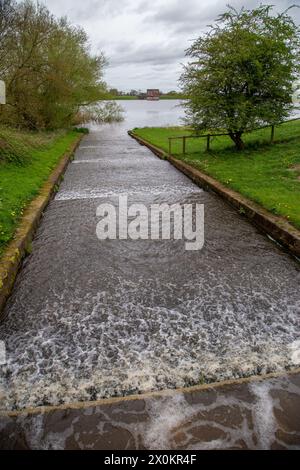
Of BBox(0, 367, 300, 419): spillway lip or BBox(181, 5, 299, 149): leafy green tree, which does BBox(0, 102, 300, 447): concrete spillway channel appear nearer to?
BBox(0, 367, 300, 419): spillway lip

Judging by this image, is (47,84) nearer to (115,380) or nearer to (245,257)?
(245,257)

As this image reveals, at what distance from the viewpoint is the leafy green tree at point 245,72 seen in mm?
12711

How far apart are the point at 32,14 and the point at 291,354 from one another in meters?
24.3

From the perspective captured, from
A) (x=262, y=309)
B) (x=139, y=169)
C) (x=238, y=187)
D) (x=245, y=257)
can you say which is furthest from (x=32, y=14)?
(x=262, y=309)

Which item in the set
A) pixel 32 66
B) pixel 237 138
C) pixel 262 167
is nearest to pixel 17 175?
pixel 262 167

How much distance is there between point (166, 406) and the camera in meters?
3.00

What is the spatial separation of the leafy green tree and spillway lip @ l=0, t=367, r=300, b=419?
11.7 metres

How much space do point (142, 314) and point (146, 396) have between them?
130cm

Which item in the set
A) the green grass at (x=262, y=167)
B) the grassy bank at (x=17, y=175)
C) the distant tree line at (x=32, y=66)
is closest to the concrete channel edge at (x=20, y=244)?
the grassy bank at (x=17, y=175)

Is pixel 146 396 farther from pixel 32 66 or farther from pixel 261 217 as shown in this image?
pixel 32 66

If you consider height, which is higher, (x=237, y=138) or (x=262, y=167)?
(x=237, y=138)

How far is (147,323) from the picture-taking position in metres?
4.12

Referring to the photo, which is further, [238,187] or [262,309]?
[238,187]

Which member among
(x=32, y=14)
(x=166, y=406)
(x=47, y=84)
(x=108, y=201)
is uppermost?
(x=32, y=14)
